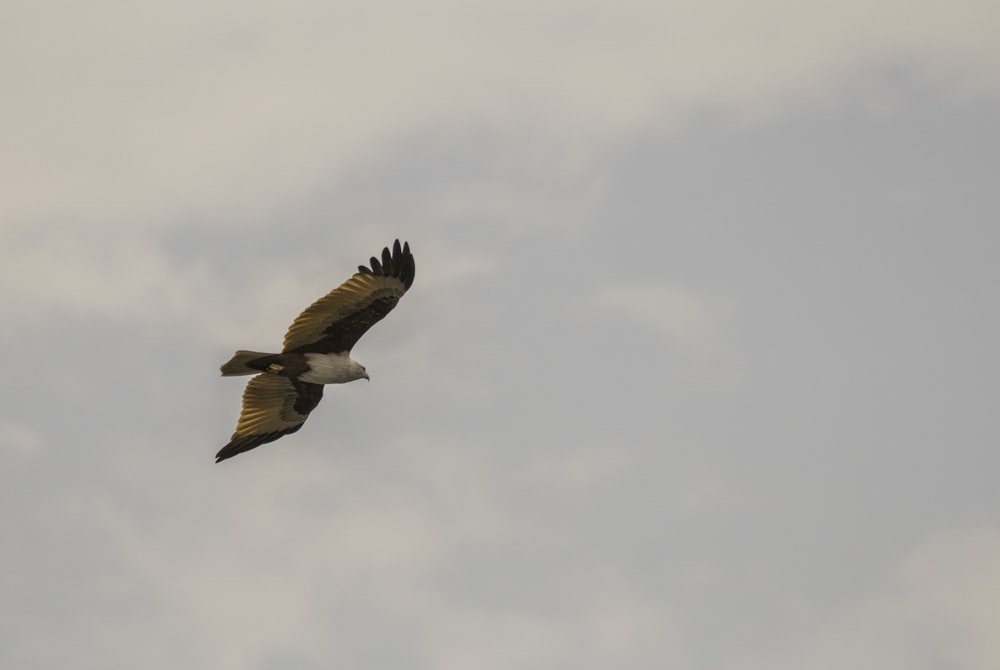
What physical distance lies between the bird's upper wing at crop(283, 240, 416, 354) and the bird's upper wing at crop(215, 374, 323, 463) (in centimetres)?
127

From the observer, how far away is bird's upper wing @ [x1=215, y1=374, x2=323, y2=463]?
30.9 meters

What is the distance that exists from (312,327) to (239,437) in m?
2.78

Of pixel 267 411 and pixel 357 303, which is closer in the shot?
→ pixel 357 303

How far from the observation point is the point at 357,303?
29656 millimetres

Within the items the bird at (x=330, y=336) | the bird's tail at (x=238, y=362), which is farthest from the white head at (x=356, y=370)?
the bird's tail at (x=238, y=362)

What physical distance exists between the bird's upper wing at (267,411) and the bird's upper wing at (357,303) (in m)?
1.27

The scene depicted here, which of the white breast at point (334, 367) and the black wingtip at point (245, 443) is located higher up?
the white breast at point (334, 367)

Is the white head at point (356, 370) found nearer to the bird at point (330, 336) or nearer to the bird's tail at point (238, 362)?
the bird at point (330, 336)

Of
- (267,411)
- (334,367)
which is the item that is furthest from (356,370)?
(267,411)

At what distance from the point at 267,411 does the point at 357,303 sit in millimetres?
2970

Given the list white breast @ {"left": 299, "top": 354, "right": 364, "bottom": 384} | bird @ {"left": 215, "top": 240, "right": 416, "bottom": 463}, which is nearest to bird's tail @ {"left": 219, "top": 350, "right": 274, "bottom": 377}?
bird @ {"left": 215, "top": 240, "right": 416, "bottom": 463}

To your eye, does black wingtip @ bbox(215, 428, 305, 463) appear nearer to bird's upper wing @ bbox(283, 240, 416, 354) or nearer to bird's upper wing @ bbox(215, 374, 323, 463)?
bird's upper wing @ bbox(215, 374, 323, 463)

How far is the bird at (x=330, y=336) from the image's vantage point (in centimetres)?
2955

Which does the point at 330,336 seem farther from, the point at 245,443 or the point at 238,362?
the point at 245,443
